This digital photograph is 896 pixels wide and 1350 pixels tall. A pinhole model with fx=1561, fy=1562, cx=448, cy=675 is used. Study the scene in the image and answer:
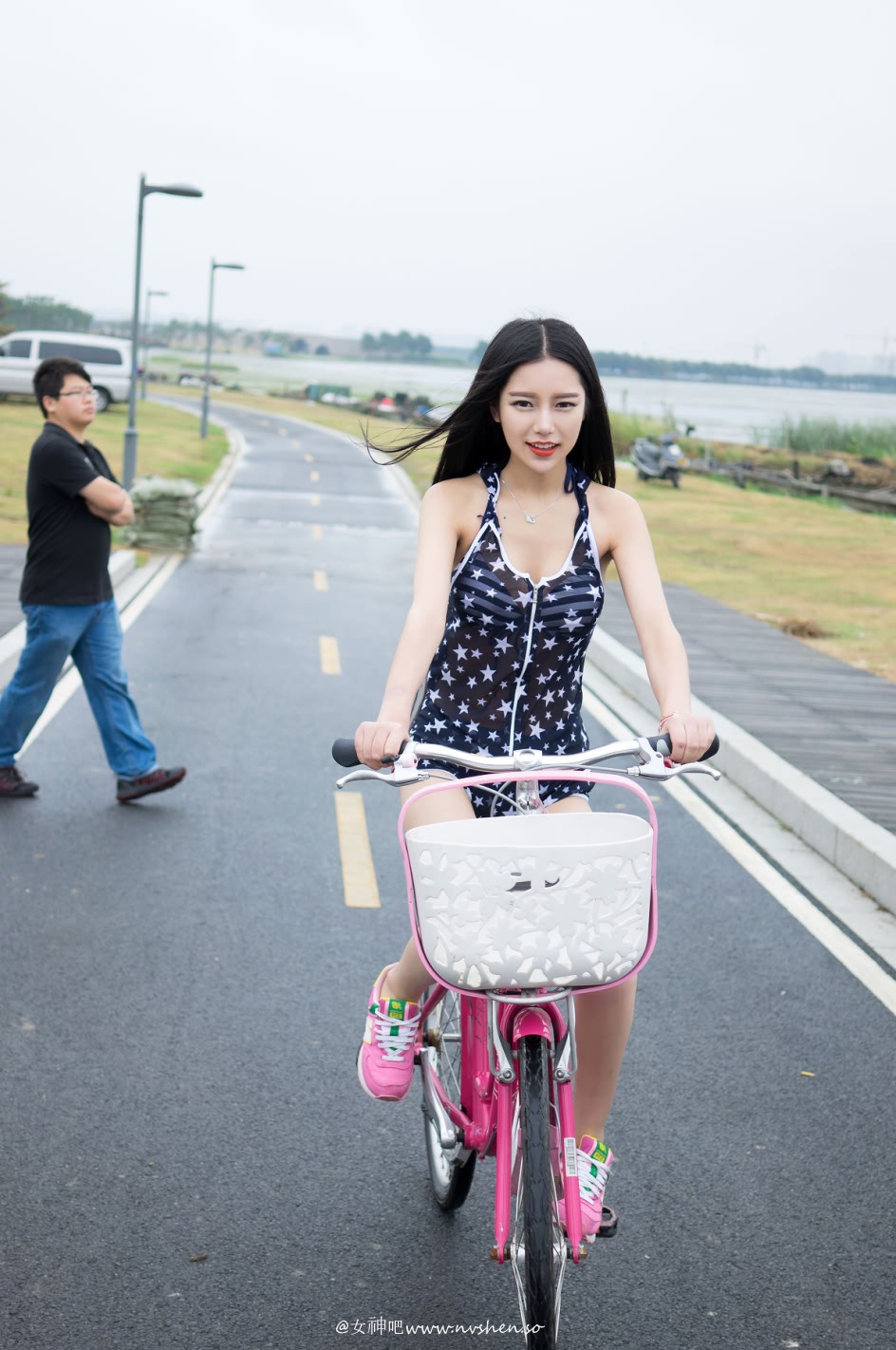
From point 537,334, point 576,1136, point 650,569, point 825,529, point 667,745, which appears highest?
point 537,334

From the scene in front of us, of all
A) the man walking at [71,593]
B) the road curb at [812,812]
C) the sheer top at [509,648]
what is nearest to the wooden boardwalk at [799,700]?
the road curb at [812,812]

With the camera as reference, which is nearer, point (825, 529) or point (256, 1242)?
point (256, 1242)

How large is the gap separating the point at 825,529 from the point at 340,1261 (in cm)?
2772

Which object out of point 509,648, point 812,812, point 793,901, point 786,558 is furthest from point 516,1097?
point 786,558

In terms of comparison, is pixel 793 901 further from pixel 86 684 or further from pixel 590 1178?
pixel 590 1178

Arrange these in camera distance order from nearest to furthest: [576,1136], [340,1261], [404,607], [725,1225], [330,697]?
[576,1136], [340,1261], [725,1225], [330,697], [404,607]

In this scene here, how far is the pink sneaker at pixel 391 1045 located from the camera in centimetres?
361

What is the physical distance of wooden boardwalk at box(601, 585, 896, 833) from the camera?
28.4ft

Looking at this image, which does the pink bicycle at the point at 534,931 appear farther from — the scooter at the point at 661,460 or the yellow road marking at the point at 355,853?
A: the scooter at the point at 661,460

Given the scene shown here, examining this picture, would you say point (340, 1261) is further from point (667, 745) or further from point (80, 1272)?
point (667, 745)

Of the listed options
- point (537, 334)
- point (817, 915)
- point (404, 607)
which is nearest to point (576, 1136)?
point (537, 334)

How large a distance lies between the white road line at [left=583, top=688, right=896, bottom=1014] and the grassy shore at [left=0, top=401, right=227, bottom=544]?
12946mm

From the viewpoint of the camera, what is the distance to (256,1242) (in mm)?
3689

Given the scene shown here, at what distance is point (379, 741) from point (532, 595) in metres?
0.59
